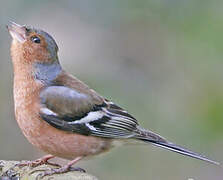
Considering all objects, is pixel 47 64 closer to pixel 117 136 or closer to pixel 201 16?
pixel 117 136

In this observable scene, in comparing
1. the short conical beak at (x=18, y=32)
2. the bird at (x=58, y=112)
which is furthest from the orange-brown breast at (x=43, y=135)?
the short conical beak at (x=18, y=32)

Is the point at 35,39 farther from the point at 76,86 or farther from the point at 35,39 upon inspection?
the point at 76,86

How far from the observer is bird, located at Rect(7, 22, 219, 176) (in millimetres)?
5215

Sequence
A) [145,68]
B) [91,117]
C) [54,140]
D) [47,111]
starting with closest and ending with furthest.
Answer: [54,140]
[47,111]
[91,117]
[145,68]

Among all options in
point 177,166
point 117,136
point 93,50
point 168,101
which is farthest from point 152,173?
point 93,50

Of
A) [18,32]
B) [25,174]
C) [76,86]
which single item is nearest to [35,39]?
[18,32]

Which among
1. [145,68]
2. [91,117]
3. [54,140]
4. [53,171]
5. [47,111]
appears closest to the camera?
[53,171]

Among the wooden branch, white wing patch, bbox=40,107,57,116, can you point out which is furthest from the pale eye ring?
the wooden branch

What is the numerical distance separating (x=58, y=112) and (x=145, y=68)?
494 cm

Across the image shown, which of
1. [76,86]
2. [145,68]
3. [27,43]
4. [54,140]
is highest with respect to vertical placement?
[27,43]

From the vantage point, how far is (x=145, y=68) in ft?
33.4

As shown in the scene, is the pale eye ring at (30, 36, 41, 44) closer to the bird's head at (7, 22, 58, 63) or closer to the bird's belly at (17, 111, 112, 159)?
the bird's head at (7, 22, 58, 63)

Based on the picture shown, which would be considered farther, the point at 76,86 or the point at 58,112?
the point at 76,86

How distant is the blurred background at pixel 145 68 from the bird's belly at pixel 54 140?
7.25 ft
